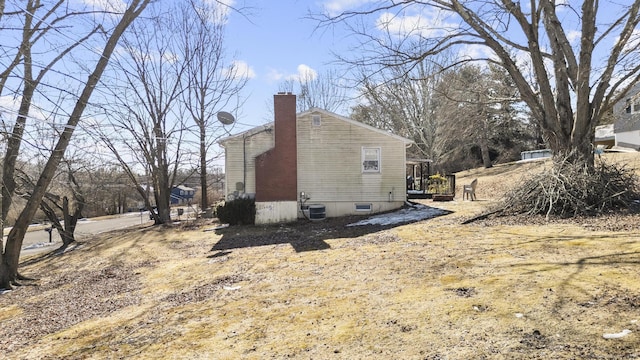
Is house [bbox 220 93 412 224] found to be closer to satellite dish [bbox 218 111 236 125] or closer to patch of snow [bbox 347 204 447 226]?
satellite dish [bbox 218 111 236 125]

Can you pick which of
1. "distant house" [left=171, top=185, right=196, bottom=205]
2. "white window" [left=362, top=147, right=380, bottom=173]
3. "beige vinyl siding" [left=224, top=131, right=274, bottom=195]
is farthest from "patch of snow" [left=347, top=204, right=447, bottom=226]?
"distant house" [left=171, top=185, right=196, bottom=205]

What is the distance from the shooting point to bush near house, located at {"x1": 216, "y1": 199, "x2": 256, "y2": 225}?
14984mm

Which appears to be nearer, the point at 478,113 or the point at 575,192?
the point at 575,192

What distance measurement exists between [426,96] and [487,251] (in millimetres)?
25234

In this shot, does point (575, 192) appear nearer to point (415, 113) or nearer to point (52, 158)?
point (52, 158)

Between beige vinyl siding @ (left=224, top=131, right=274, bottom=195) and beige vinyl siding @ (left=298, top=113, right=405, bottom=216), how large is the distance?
1472mm

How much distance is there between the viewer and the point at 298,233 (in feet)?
39.8

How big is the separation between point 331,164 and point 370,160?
161 centimetres

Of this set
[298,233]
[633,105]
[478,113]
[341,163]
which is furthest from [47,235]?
[633,105]

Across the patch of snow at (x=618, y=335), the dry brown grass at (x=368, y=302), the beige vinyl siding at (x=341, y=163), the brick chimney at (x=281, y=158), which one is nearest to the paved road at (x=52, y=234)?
the brick chimney at (x=281, y=158)

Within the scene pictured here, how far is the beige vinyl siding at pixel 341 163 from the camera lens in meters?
15.5

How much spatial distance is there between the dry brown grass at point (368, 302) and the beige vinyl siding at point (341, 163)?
20.3 feet

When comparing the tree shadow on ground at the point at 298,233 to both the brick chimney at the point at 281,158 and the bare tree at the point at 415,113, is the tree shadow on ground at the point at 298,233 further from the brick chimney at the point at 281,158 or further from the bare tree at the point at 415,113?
the bare tree at the point at 415,113

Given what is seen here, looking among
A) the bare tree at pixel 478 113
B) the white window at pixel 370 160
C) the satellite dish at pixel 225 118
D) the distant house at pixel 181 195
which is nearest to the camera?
the satellite dish at pixel 225 118
